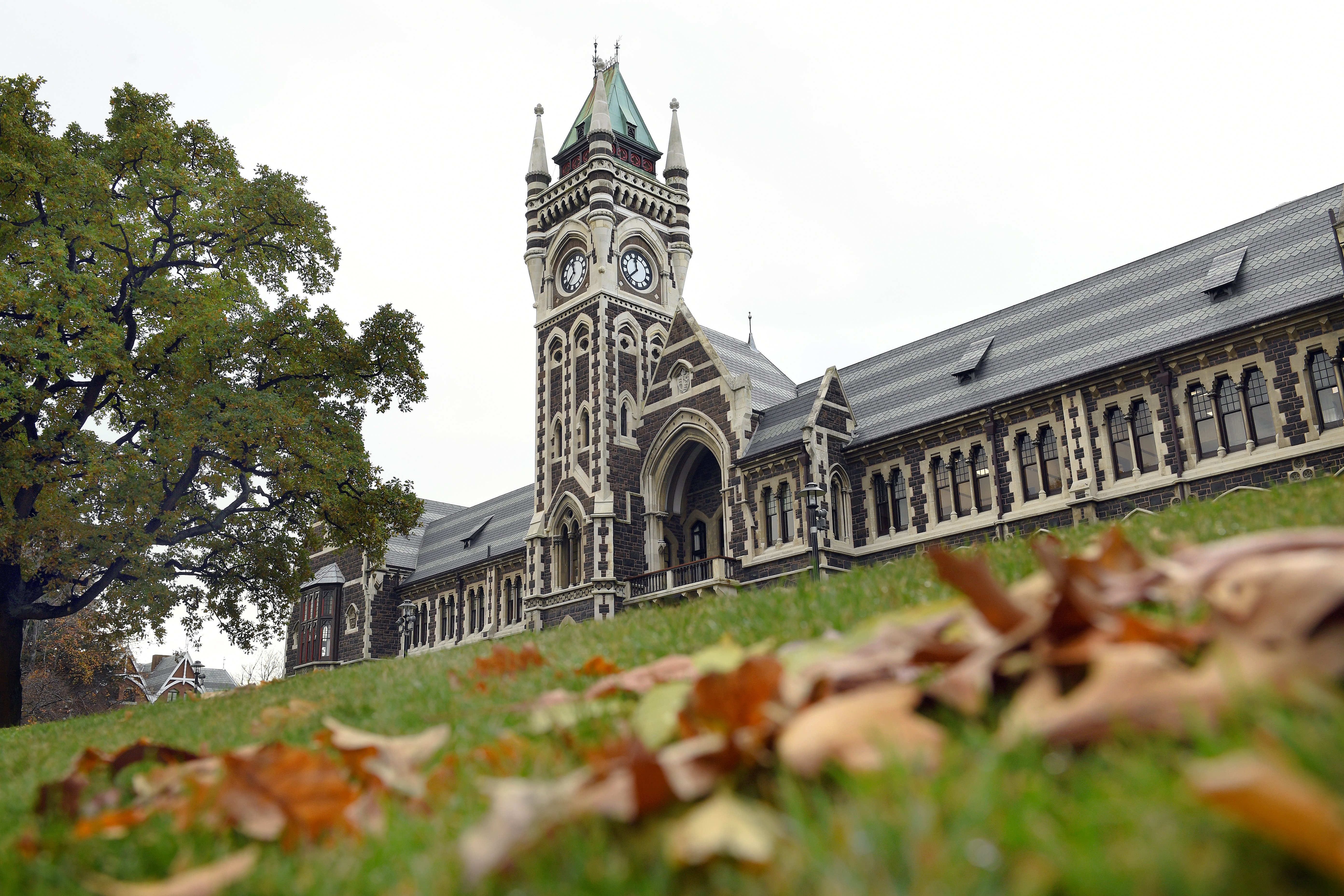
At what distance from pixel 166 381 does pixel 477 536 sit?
31635 mm

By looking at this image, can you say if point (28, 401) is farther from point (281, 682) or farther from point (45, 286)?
point (281, 682)

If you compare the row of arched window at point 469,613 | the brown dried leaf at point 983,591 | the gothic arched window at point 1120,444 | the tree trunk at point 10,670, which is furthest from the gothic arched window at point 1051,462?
the brown dried leaf at point 983,591

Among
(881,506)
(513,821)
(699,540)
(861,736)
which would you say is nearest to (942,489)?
(881,506)

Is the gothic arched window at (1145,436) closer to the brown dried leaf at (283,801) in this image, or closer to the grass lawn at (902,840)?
the grass lawn at (902,840)

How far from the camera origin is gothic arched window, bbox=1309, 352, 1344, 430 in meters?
21.7

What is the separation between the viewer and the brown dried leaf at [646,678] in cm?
382

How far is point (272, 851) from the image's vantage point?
252 cm

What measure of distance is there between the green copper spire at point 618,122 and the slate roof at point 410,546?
62.6 ft

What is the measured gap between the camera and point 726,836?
6.06 ft

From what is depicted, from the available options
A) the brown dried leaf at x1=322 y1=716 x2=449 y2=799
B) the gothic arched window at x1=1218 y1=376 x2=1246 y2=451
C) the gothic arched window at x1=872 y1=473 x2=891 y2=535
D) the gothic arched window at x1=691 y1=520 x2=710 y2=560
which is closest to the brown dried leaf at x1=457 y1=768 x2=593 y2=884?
the brown dried leaf at x1=322 y1=716 x2=449 y2=799

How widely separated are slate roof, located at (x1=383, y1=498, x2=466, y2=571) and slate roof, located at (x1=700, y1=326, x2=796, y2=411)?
64.7 ft

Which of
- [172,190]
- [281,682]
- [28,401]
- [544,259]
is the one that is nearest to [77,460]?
[28,401]

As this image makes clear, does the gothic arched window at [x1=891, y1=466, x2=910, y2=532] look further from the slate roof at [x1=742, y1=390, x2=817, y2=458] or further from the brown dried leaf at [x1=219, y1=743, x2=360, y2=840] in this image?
the brown dried leaf at [x1=219, y1=743, x2=360, y2=840]

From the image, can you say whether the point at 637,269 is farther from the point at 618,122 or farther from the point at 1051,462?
the point at 1051,462
